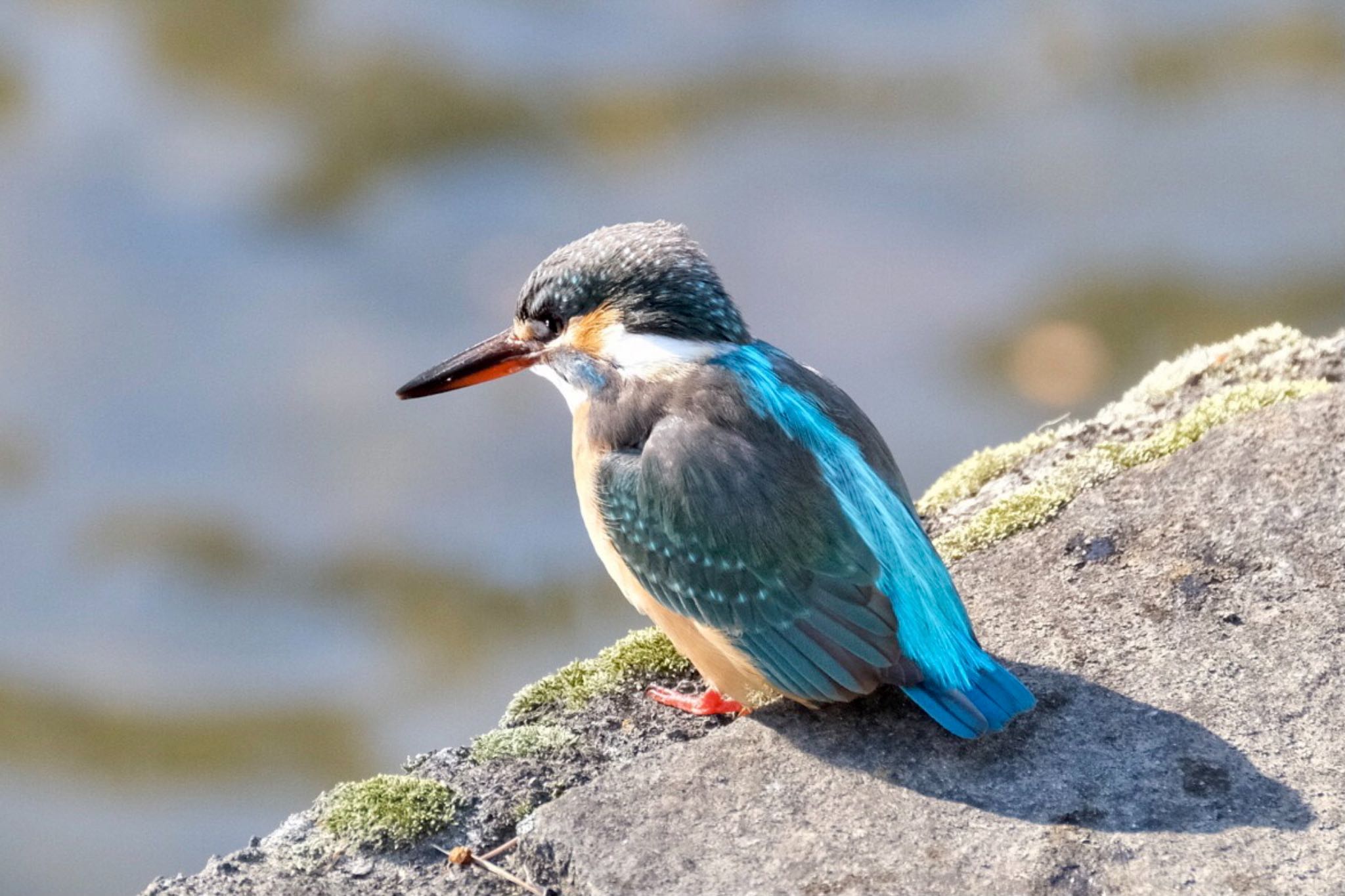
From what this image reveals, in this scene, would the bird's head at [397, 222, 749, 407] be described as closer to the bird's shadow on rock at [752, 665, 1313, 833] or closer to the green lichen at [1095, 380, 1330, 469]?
the bird's shadow on rock at [752, 665, 1313, 833]

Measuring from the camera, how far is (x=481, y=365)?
4.17 meters

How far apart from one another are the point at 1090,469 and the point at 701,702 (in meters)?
1.31

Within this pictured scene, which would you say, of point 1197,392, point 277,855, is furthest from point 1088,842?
point 1197,392

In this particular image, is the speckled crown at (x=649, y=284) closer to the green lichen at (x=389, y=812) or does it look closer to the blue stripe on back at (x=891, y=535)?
the blue stripe on back at (x=891, y=535)

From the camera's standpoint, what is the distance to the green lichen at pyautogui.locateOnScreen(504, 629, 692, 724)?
3793 millimetres

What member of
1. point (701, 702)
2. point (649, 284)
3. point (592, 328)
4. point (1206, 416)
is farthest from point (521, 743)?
point (1206, 416)

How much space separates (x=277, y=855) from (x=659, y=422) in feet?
4.29

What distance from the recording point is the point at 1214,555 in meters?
3.80

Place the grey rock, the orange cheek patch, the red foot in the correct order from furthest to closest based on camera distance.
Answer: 1. the orange cheek patch
2. the red foot
3. the grey rock

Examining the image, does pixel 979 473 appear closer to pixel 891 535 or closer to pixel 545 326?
pixel 891 535

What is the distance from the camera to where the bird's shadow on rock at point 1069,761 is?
3.09 meters

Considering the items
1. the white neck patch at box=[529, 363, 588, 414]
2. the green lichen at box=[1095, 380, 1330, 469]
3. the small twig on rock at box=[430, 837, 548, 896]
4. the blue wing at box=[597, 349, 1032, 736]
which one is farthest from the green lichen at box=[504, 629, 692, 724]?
the green lichen at box=[1095, 380, 1330, 469]

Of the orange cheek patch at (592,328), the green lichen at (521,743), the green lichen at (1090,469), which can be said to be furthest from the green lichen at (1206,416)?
the green lichen at (521,743)

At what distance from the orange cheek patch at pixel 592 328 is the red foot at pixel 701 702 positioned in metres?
0.88
